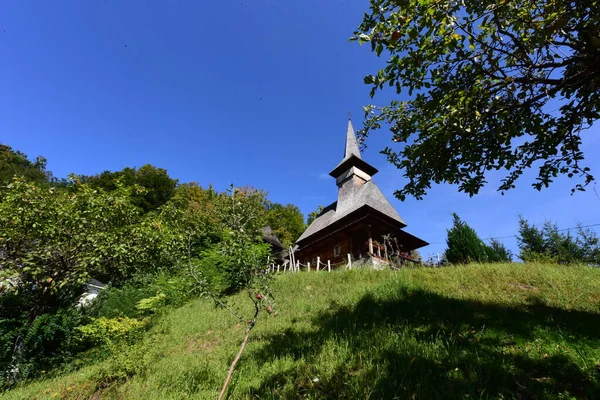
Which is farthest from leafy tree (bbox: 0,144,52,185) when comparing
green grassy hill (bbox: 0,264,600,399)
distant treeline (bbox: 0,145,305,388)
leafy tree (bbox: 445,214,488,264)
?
leafy tree (bbox: 445,214,488,264)

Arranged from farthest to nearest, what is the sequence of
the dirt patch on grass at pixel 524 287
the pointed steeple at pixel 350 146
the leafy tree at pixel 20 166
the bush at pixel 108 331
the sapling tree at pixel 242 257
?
1. the leafy tree at pixel 20 166
2. the pointed steeple at pixel 350 146
3. the bush at pixel 108 331
4. the dirt patch on grass at pixel 524 287
5. the sapling tree at pixel 242 257

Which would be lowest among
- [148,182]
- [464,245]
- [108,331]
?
[108,331]

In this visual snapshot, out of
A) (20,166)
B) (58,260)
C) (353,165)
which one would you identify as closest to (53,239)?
(58,260)

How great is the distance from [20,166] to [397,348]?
5479 cm

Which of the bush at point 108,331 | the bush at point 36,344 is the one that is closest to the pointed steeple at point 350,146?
the bush at point 108,331

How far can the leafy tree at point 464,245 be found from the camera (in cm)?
1823

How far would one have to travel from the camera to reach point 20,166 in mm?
38906

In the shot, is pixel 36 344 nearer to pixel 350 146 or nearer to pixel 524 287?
pixel 524 287

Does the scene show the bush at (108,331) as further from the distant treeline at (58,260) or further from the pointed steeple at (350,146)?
the pointed steeple at (350,146)

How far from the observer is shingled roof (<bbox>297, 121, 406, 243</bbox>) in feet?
62.4

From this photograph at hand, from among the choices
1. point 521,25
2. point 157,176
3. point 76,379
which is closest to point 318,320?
point 76,379

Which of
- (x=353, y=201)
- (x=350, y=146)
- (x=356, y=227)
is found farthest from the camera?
(x=350, y=146)

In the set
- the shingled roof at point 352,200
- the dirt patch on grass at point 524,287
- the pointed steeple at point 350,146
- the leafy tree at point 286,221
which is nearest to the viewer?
the dirt patch on grass at point 524,287

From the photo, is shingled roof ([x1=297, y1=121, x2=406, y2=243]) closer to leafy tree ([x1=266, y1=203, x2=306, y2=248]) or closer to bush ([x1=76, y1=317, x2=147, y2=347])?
bush ([x1=76, y1=317, x2=147, y2=347])
